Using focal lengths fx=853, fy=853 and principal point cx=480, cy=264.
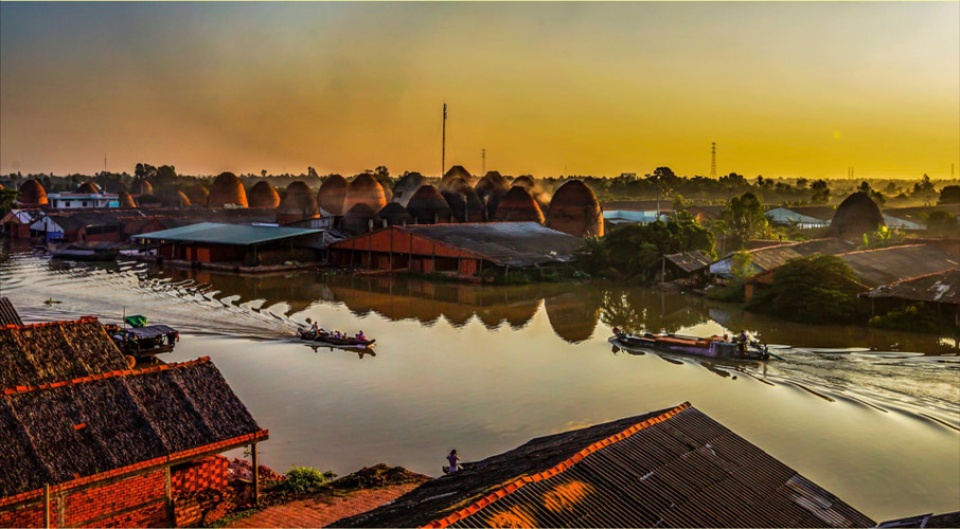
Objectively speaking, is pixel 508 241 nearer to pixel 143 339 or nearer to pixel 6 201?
pixel 143 339

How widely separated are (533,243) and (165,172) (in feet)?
246

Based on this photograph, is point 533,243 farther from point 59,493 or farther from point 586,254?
point 59,493

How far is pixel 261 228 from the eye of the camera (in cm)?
3538

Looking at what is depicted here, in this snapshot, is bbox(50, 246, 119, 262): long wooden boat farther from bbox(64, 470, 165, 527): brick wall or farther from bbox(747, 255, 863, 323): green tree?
bbox(64, 470, 165, 527): brick wall

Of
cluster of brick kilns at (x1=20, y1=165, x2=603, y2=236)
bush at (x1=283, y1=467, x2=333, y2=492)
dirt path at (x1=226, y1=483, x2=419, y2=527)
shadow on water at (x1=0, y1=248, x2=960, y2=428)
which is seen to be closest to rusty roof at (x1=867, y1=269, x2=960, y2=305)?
shadow on water at (x1=0, y1=248, x2=960, y2=428)

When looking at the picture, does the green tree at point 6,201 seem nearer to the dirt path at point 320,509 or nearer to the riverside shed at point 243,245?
the riverside shed at point 243,245

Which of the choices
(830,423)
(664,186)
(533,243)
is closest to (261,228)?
(533,243)

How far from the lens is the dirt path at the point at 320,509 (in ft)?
27.3

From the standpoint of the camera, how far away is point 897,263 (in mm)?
25750

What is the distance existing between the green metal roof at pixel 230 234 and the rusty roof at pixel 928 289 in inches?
835

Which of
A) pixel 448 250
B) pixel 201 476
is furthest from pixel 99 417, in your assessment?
pixel 448 250

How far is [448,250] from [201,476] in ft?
73.8

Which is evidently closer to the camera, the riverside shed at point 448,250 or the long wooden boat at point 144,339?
the long wooden boat at point 144,339

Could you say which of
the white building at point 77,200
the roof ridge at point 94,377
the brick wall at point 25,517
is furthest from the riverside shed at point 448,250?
the white building at point 77,200
